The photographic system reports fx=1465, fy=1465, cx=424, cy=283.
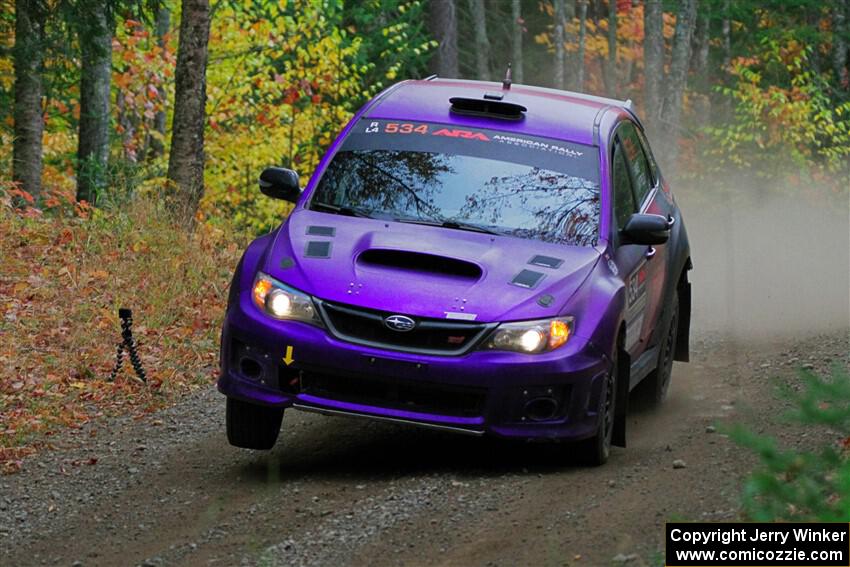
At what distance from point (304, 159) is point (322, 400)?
19.2 meters

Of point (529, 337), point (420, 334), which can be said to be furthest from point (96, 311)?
point (529, 337)

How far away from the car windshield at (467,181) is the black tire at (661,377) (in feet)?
6.12

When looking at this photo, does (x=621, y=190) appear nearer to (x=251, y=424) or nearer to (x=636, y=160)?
(x=636, y=160)

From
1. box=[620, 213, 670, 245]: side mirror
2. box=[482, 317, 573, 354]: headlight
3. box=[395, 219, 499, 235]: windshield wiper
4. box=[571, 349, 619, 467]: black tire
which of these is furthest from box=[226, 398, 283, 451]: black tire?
box=[620, 213, 670, 245]: side mirror

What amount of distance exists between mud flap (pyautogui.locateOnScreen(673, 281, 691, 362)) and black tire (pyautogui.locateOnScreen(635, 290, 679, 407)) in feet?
0.99

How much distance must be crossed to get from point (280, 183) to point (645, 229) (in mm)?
2128

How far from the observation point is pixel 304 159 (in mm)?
26266

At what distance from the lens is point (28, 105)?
17.9 m

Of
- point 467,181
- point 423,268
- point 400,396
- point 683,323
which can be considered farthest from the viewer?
point 683,323

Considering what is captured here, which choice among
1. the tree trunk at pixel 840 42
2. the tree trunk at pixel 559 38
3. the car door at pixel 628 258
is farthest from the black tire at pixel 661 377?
the tree trunk at pixel 559 38

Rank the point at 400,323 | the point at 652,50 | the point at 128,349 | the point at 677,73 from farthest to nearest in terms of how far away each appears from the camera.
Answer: the point at 652,50, the point at 677,73, the point at 128,349, the point at 400,323

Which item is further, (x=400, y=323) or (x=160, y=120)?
(x=160, y=120)

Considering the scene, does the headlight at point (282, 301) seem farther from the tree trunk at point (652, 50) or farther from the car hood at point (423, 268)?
the tree trunk at point (652, 50)

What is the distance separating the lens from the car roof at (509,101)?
29.3 feet
